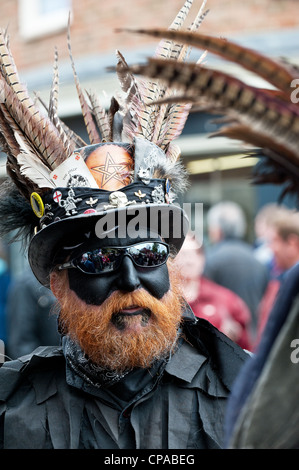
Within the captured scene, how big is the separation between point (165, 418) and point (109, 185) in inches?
33.7

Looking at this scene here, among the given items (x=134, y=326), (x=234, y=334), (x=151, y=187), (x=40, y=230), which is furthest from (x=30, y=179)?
(x=234, y=334)

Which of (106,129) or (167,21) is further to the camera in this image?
(167,21)

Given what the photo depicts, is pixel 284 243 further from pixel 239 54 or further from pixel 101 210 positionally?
pixel 239 54

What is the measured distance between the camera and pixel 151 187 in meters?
2.42

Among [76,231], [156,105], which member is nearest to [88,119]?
[156,105]

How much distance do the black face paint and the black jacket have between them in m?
0.26

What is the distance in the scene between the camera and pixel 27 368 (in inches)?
92.9

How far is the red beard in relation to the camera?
2.29 m

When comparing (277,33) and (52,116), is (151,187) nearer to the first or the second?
(52,116)

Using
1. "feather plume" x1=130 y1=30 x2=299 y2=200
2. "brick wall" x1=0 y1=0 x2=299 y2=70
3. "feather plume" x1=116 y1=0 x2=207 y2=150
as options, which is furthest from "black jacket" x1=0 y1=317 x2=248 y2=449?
"brick wall" x1=0 y1=0 x2=299 y2=70

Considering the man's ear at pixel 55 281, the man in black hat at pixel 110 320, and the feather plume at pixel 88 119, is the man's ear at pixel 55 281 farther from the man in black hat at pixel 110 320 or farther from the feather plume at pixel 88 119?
the feather plume at pixel 88 119

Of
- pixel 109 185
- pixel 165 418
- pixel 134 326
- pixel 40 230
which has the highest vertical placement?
pixel 109 185

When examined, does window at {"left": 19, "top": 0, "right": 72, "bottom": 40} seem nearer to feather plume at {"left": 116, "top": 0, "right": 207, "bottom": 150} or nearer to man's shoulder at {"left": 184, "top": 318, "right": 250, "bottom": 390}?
feather plume at {"left": 116, "top": 0, "right": 207, "bottom": 150}

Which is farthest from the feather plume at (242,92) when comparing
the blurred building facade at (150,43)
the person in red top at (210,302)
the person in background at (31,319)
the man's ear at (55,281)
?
the blurred building facade at (150,43)
